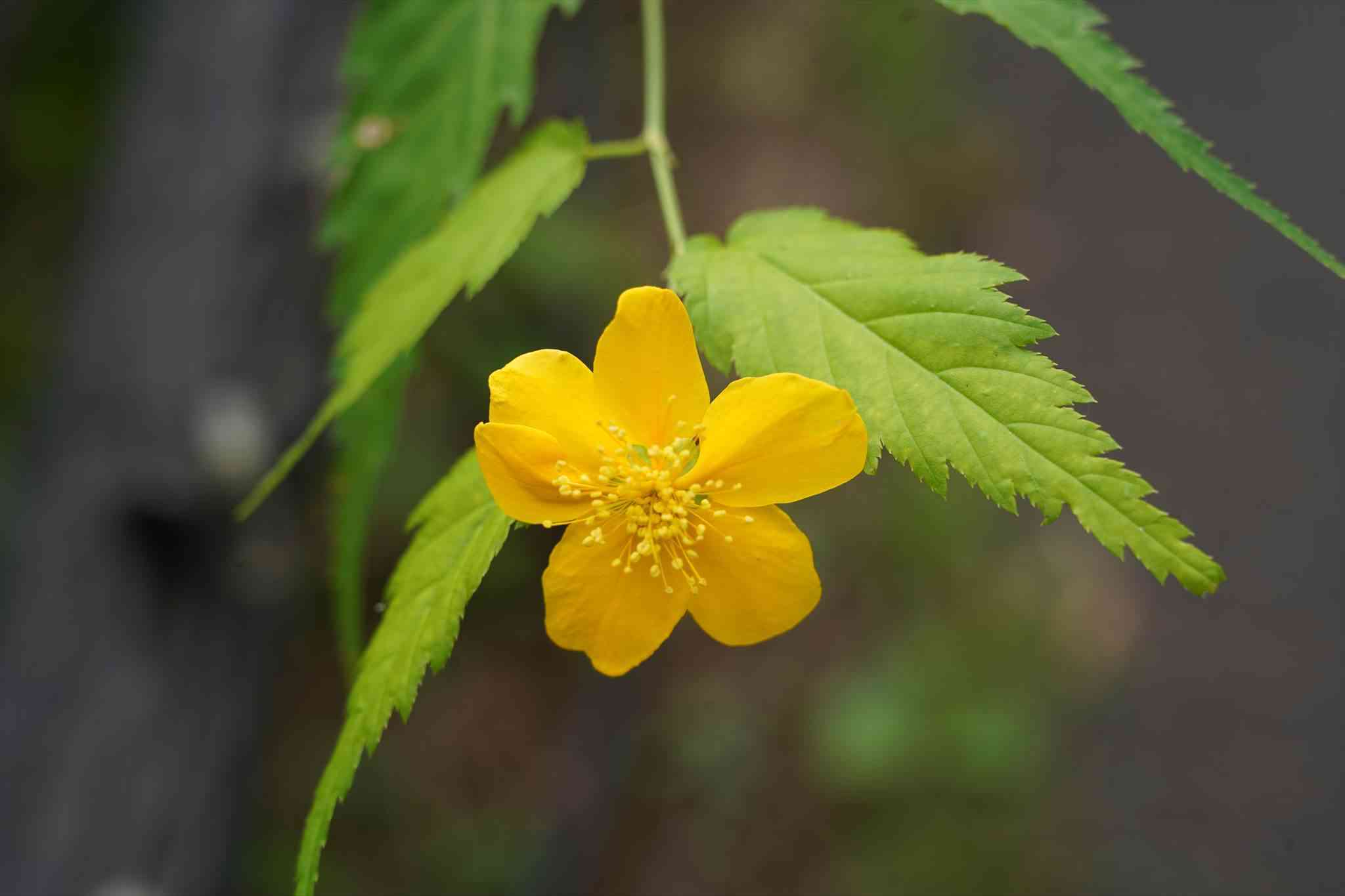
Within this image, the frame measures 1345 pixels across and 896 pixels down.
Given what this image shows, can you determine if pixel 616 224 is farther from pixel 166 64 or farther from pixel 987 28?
pixel 987 28

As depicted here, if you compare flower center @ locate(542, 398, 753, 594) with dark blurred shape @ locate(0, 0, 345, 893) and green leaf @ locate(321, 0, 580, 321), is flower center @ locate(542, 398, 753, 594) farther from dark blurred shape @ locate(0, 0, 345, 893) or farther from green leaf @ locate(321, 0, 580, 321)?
dark blurred shape @ locate(0, 0, 345, 893)

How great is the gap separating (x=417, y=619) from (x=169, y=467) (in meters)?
1.75

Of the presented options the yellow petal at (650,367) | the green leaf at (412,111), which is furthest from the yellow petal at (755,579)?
the green leaf at (412,111)

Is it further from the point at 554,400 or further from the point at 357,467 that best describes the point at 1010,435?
the point at 357,467

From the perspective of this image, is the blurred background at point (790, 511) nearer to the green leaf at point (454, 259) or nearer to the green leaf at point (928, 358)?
the green leaf at point (454, 259)

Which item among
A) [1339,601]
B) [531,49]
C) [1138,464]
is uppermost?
[531,49]

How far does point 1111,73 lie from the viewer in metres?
1.10

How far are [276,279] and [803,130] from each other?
288 centimetres

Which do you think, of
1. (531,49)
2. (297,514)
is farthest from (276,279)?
(531,49)

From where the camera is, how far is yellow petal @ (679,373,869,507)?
0.97 m

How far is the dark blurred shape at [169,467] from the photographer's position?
2250 millimetres

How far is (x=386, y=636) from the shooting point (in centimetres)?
106

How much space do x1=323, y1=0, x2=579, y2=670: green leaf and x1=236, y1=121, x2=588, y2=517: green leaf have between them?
0.11m

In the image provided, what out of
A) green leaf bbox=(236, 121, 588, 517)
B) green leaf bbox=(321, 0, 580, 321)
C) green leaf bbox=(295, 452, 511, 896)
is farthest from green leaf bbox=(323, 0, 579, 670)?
green leaf bbox=(295, 452, 511, 896)
